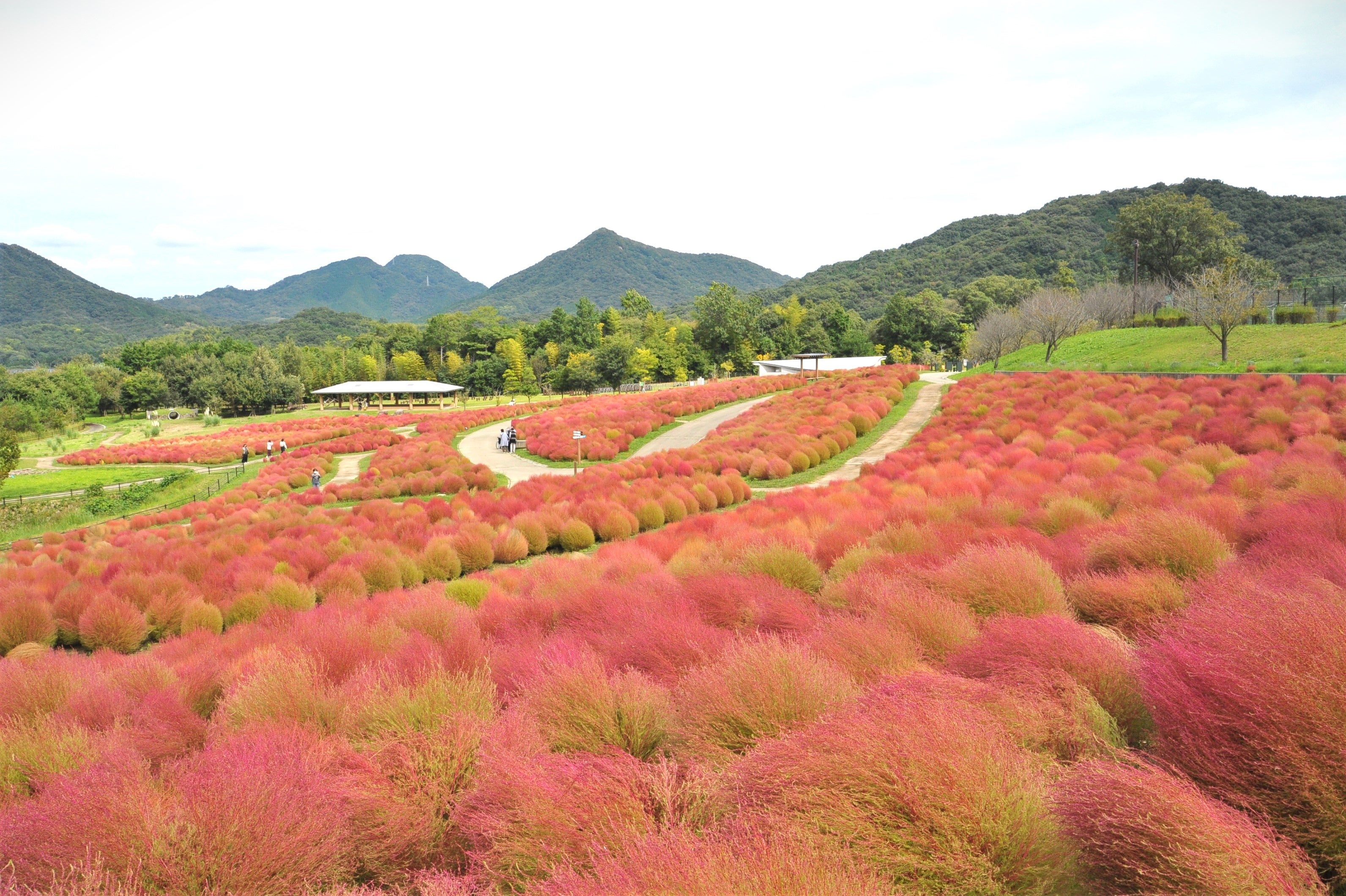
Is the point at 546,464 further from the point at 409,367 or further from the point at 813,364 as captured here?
the point at 409,367

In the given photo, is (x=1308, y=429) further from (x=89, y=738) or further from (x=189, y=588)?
(x=189, y=588)

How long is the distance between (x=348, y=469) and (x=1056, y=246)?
5031 inches

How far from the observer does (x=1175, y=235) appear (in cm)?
6056

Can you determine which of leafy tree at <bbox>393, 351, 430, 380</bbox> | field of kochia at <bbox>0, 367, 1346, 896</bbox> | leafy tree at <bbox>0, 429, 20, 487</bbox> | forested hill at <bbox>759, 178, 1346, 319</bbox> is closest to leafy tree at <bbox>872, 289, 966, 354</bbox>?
forested hill at <bbox>759, 178, 1346, 319</bbox>

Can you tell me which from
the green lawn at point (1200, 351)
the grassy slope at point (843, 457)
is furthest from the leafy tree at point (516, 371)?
the grassy slope at point (843, 457)

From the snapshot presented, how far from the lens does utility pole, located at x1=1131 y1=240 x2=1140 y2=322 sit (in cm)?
5181

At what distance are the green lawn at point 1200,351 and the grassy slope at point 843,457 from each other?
462 inches

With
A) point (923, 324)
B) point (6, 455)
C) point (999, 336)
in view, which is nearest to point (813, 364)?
point (923, 324)

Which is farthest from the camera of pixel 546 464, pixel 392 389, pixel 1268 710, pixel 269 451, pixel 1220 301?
pixel 392 389

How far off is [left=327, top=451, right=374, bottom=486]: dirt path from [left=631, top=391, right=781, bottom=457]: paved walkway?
13.4 m

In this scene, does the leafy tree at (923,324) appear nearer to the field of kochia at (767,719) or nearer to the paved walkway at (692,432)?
the paved walkway at (692,432)

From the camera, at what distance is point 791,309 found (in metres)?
110

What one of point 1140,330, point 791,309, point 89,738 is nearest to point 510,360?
point 791,309

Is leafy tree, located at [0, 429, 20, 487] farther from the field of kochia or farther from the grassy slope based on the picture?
the grassy slope
